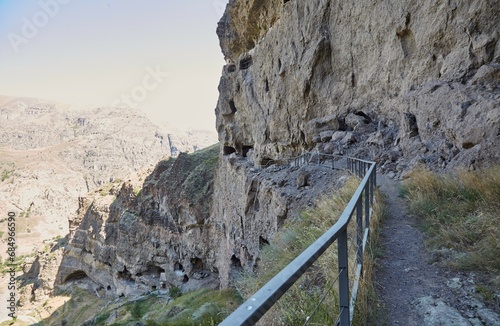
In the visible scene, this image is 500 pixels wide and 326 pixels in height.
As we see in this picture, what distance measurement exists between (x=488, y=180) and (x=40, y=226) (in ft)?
389

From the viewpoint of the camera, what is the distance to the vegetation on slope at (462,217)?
138 inches

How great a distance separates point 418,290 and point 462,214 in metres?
2.14

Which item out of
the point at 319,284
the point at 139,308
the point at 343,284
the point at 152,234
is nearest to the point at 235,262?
the point at 139,308

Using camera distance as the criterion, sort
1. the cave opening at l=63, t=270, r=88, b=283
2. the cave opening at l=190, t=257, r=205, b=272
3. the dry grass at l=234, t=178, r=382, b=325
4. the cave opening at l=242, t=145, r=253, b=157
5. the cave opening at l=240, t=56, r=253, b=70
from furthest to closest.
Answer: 1. the cave opening at l=63, t=270, r=88, b=283
2. the cave opening at l=190, t=257, r=205, b=272
3. the cave opening at l=242, t=145, r=253, b=157
4. the cave opening at l=240, t=56, r=253, b=70
5. the dry grass at l=234, t=178, r=382, b=325

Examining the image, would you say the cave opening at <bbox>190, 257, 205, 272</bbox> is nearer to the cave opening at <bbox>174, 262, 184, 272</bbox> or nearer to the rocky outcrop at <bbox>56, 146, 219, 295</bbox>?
the rocky outcrop at <bbox>56, 146, 219, 295</bbox>

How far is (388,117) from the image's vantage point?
13211mm

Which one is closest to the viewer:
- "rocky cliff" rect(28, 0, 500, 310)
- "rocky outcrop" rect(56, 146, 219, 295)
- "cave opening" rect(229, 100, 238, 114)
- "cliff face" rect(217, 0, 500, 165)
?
"cliff face" rect(217, 0, 500, 165)

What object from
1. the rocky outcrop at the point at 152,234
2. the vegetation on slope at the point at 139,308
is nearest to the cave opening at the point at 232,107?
the rocky outcrop at the point at 152,234

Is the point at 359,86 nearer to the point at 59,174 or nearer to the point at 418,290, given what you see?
the point at 418,290

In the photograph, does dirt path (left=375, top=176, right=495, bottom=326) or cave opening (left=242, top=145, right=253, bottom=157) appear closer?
dirt path (left=375, top=176, right=495, bottom=326)

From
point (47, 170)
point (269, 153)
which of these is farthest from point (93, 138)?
point (269, 153)

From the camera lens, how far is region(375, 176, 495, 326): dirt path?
279 cm

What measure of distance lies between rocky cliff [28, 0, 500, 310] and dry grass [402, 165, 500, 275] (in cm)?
132

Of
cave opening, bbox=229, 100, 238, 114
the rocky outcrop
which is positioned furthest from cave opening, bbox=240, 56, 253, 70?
the rocky outcrop
